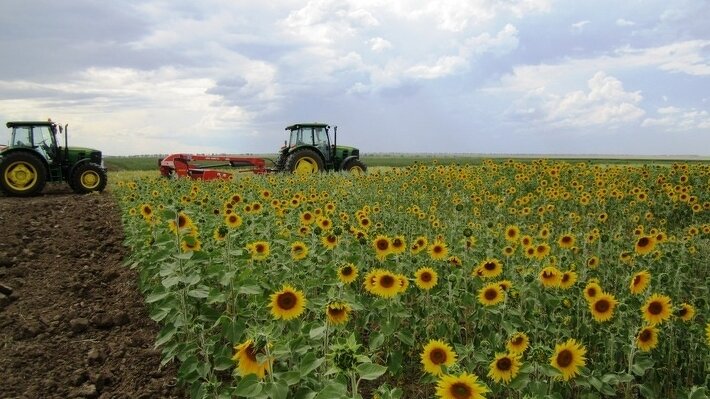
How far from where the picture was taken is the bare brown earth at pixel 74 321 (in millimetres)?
4152

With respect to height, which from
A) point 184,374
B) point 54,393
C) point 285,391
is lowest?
point 54,393

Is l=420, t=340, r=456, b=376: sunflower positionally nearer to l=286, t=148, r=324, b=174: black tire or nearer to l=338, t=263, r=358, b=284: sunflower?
l=338, t=263, r=358, b=284: sunflower

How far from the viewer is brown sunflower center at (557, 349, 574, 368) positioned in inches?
118

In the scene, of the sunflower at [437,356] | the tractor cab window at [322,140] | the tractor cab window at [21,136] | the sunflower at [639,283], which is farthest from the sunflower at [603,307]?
the tractor cab window at [322,140]

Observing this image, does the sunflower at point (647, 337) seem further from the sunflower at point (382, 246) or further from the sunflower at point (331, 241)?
the sunflower at point (331, 241)

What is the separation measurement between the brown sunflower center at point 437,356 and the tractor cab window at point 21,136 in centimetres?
1649

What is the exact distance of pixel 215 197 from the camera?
10.5 meters

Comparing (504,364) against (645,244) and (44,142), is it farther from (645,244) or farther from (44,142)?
(44,142)

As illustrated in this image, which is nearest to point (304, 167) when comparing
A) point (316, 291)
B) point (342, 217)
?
point (342, 217)

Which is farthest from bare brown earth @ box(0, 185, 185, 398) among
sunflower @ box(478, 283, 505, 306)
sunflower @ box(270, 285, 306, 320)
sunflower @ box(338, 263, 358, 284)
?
sunflower @ box(478, 283, 505, 306)

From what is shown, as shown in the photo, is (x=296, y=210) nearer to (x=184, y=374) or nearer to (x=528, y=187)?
(x=184, y=374)

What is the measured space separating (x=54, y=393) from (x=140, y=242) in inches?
113

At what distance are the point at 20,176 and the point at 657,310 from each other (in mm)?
16187

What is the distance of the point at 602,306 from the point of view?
3705 millimetres
